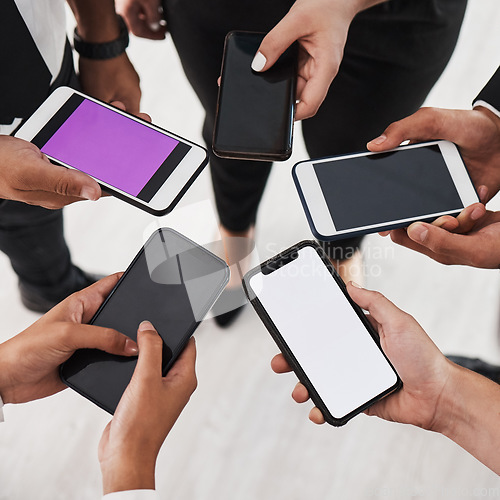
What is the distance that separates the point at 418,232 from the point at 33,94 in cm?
57

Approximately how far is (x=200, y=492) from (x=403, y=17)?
0.89 metres

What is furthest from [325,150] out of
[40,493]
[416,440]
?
[40,493]

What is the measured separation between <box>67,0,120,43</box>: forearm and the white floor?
0.30m

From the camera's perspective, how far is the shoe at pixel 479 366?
3.46ft

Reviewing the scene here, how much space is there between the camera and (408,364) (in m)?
0.71

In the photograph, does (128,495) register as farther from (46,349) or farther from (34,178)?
(34,178)

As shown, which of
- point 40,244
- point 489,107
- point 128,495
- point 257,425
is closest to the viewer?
point 128,495

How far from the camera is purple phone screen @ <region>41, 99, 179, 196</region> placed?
0.77 meters

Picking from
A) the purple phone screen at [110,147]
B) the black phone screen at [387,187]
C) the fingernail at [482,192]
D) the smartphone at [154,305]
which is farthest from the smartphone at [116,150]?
the fingernail at [482,192]

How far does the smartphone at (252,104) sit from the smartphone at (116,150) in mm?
61

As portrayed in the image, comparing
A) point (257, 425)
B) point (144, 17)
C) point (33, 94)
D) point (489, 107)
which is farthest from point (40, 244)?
point (489, 107)

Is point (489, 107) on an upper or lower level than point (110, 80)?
lower

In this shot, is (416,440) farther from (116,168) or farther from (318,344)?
(116,168)

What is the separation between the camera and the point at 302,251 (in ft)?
2.64
